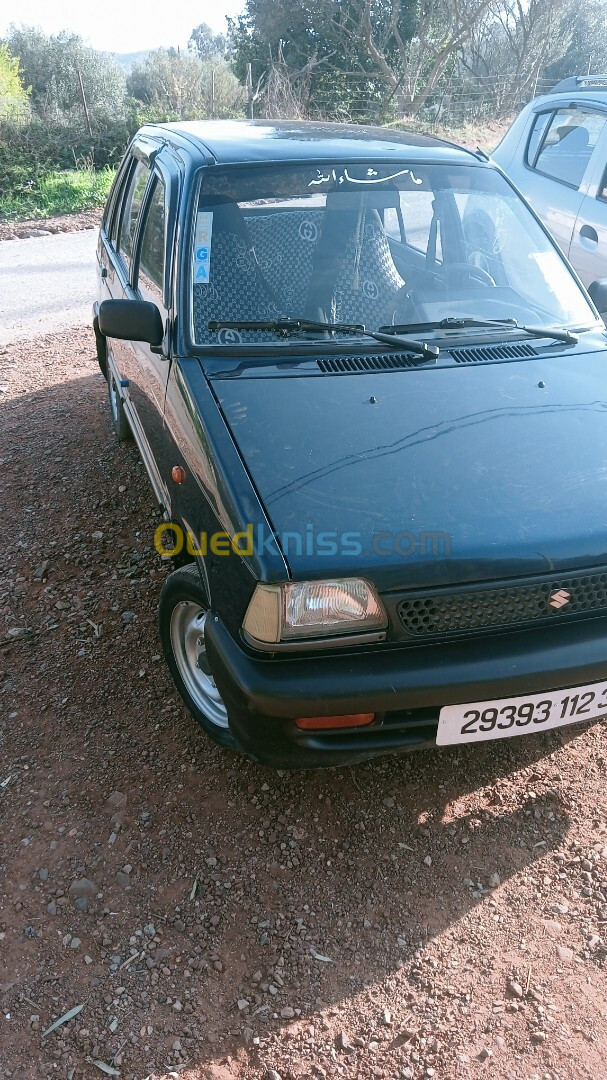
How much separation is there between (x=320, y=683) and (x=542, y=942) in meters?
0.98

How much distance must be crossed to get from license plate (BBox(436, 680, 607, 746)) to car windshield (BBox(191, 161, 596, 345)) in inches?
55.5

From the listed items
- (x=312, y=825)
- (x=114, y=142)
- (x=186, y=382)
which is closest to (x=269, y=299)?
(x=186, y=382)

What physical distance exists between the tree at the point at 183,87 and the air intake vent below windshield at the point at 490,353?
17.3 metres

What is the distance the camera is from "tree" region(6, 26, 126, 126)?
1805 cm

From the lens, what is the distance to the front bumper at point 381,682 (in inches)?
80.5

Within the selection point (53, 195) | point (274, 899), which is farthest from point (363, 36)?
point (274, 899)

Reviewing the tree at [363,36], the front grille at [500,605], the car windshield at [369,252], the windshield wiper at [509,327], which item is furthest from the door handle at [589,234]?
the tree at [363,36]

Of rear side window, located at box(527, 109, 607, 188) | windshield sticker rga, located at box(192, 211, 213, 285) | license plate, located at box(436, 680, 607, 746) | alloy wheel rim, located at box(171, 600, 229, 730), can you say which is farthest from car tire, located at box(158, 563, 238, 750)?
rear side window, located at box(527, 109, 607, 188)

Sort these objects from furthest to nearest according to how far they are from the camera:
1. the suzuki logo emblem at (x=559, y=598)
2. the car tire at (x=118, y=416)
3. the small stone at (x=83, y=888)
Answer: the car tire at (x=118, y=416)
the small stone at (x=83, y=888)
the suzuki logo emblem at (x=559, y=598)

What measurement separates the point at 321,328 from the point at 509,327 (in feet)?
2.42

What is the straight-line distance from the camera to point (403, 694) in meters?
2.05

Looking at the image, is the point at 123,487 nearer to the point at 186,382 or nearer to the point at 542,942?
the point at 186,382

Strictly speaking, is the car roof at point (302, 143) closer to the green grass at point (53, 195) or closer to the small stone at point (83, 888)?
the small stone at point (83, 888)

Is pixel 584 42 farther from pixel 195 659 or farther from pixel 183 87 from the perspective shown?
pixel 195 659
